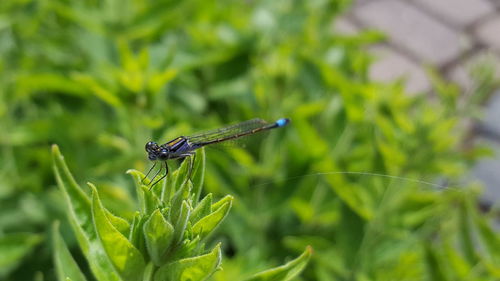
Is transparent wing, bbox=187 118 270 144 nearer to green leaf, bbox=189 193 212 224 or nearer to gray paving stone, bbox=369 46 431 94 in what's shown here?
green leaf, bbox=189 193 212 224

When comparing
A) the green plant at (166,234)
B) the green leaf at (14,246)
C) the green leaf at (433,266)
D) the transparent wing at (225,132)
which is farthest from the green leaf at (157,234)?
the green leaf at (433,266)

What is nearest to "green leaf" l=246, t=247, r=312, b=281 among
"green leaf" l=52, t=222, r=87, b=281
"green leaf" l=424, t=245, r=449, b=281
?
"green leaf" l=52, t=222, r=87, b=281

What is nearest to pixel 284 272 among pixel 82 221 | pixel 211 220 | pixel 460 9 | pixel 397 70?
pixel 211 220

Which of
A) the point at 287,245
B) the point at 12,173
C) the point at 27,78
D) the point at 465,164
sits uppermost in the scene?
the point at 27,78

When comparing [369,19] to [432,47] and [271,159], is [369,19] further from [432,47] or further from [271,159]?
[271,159]

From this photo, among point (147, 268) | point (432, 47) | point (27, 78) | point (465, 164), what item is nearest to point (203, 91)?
point (27, 78)

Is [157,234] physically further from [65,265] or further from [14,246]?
[14,246]

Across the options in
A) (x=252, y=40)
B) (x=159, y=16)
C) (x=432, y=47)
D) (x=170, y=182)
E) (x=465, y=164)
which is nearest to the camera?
(x=170, y=182)
